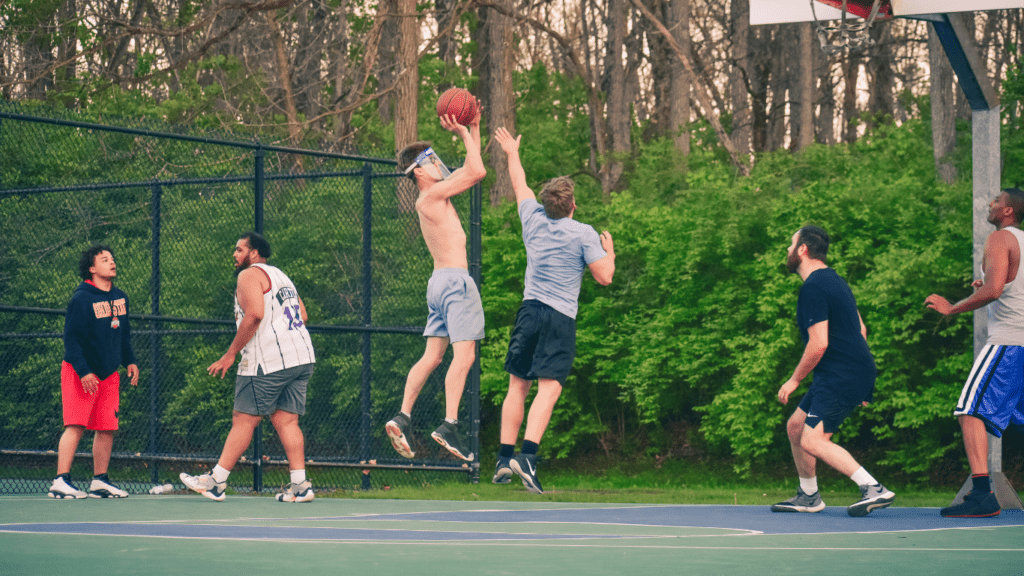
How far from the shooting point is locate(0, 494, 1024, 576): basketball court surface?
4.21 metres

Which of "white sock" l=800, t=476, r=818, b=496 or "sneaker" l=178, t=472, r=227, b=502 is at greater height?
"white sock" l=800, t=476, r=818, b=496

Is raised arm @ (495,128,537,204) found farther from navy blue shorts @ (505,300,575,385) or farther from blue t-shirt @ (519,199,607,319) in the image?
navy blue shorts @ (505,300,575,385)

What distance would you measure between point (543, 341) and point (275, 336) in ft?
6.14

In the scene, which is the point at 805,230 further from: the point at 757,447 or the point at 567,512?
the point at 757,447

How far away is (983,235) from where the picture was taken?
7914mm

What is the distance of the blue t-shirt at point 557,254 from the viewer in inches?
298

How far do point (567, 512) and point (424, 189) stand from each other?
2391mm

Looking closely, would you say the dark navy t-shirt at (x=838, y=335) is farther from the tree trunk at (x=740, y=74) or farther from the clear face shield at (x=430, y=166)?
the tree trunk at (x=740, y=74)

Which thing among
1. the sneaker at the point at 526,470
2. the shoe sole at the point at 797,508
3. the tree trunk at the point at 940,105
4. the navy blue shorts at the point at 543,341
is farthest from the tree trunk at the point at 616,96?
the shoe sole at the point at 797,508

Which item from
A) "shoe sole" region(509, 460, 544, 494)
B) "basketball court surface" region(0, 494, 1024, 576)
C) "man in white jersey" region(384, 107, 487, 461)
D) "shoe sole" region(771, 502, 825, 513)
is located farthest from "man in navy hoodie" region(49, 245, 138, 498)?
"shoe sole" region(771, 502, 825, 513)

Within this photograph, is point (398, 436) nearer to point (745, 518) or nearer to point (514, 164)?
point (514, 164)

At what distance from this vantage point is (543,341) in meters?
7.65

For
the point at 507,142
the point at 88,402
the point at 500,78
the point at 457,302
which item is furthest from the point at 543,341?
the point at 500,78

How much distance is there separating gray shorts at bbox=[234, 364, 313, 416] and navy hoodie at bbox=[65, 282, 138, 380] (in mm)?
1196
